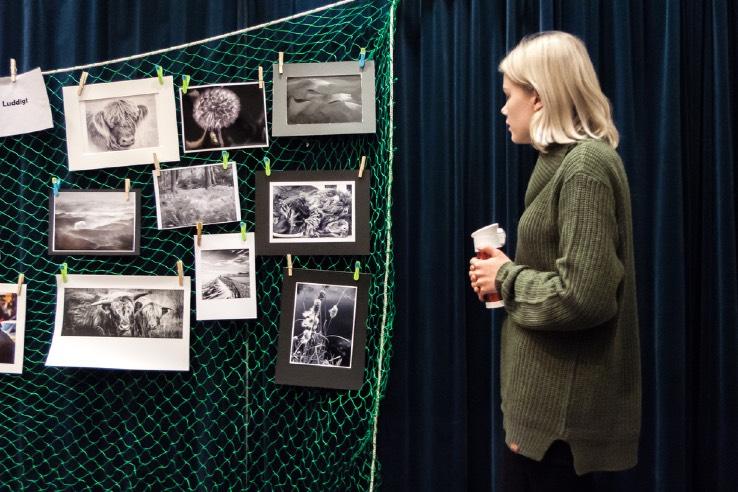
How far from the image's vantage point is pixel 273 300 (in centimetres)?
183

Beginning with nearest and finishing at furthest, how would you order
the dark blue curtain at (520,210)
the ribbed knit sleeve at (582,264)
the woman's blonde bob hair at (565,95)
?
1. the ribbed knit sleeve at (582,264)
2. the woman's blonde bob hair at (565,95)
3. the dark blue curtain at (520,210)

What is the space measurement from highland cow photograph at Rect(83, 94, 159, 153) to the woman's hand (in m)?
1.06

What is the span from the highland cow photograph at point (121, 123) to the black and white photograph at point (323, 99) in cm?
37

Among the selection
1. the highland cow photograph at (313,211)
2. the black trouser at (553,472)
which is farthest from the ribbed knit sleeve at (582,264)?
the highland cow photograph at (313,211)

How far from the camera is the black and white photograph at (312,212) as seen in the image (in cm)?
177

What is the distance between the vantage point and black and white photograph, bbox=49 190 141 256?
1.88 meters

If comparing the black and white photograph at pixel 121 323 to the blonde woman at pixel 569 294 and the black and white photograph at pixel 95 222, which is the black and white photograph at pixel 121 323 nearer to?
the black and white photograph at pixel 95 222

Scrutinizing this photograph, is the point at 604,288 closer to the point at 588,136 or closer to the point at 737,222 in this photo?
the point at 588,136

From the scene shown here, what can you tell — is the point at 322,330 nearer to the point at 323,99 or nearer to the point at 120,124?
the point at 323,99

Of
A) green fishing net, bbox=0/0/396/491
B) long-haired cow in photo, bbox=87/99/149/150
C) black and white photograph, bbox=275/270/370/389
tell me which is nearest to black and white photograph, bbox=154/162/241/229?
green fishing net, bbox=0/0/396/491

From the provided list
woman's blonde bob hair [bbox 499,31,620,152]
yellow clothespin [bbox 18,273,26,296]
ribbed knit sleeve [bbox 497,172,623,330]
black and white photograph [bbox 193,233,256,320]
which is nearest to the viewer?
ribbed knit sleeve [bbox 497,172,623,330]

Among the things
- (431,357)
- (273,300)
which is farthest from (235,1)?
(431,357)

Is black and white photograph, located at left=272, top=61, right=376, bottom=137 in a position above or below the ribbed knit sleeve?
above

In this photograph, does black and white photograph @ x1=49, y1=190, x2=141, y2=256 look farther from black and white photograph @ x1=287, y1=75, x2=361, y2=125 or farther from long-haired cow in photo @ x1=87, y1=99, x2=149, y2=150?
black and white photograph @ x1=287, y1=75, x2=361, y2=125
